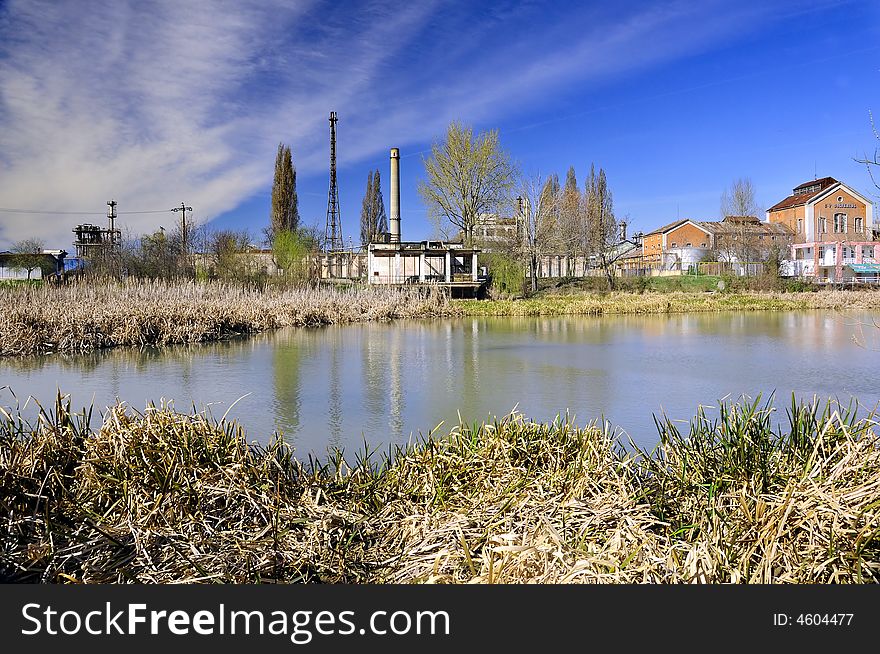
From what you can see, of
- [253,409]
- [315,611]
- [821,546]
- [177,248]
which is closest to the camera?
[315,611]

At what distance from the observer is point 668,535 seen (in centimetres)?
233

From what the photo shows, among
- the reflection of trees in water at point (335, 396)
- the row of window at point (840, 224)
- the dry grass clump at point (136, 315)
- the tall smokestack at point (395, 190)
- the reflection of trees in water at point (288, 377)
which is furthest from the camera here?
the row of window at point (840, 224)

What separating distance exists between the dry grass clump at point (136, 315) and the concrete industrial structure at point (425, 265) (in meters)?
8.95

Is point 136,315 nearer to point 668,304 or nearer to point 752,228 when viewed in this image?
point 668,304

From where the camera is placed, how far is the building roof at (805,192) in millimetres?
41531

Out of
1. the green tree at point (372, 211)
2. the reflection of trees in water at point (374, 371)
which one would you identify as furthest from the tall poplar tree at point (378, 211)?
the reflection of trees in water at point (374, 371)

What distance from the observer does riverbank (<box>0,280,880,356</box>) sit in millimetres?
9938

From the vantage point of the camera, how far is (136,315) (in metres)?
10.8

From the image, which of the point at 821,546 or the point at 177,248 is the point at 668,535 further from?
the point at 177,248

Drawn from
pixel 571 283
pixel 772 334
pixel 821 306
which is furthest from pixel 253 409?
pixel 571 283

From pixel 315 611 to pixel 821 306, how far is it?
23.7 m

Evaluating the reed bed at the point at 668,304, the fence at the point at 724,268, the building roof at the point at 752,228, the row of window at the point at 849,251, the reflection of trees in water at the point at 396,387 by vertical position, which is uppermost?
the building roof at the point at 752,228

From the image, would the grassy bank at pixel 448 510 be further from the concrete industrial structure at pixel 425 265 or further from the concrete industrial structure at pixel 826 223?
the concrete industrial structure at pixel 826 223

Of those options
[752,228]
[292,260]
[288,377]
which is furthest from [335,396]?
[752,228]
